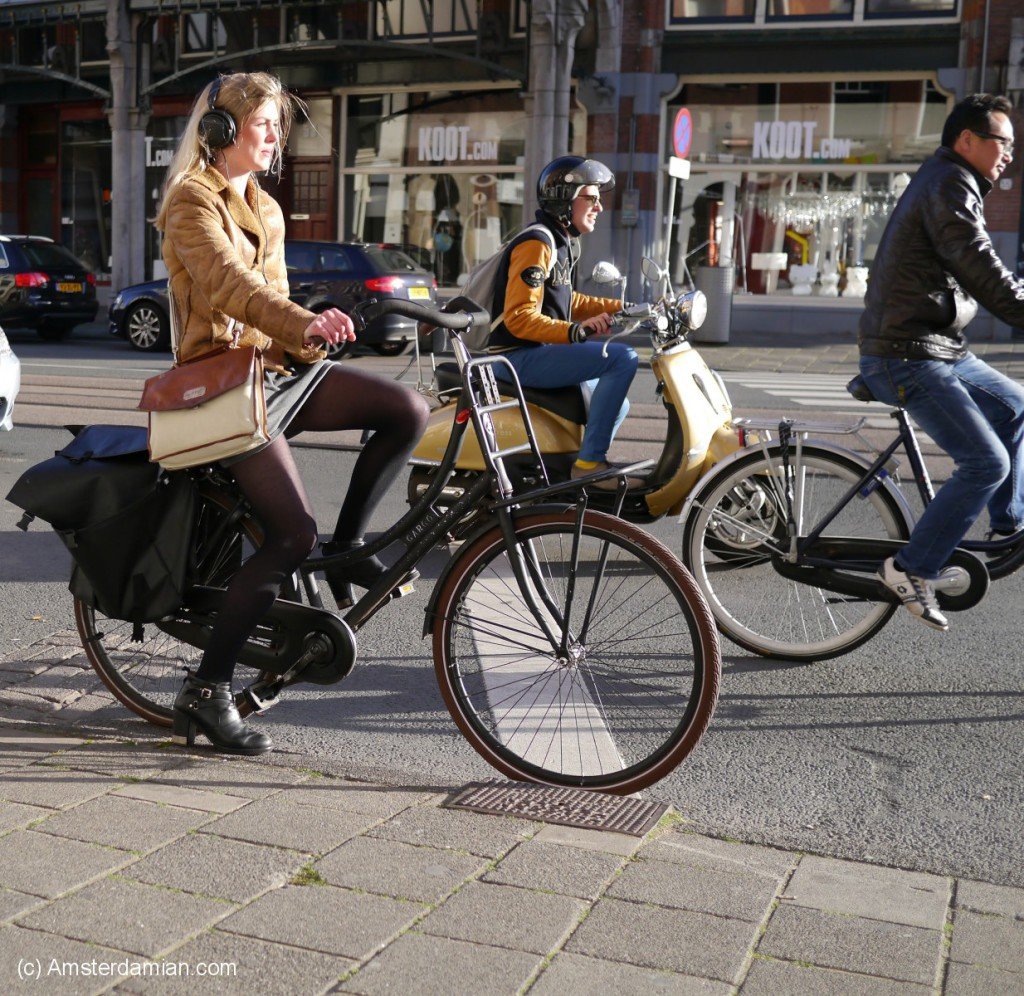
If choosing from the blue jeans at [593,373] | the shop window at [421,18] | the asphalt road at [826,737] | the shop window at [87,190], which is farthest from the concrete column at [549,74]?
the asphalt road at [826,737]

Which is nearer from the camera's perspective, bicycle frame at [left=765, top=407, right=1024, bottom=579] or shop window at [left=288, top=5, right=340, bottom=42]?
bicycle frame at [left=765, top=407, right=1024, bottom=579]

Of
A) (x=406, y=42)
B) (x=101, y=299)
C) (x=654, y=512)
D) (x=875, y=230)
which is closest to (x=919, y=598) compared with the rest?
(x=654, y=512)

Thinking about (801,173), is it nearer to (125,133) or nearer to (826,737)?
(125,133)

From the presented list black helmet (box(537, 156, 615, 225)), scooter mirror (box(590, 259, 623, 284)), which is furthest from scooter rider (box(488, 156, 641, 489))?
scooter mirror (box(590, 259, 623, 284))

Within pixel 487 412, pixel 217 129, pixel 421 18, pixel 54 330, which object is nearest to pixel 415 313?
pixel 487 412

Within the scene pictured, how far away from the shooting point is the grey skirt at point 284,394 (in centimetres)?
360

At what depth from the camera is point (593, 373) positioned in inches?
245

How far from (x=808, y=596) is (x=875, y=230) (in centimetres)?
1866

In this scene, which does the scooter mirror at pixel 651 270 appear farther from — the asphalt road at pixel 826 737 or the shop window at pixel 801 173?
the shop window at pixel 801 173

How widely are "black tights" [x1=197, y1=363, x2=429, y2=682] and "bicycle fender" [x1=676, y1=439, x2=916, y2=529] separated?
1.65 meters

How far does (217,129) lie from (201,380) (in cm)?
63

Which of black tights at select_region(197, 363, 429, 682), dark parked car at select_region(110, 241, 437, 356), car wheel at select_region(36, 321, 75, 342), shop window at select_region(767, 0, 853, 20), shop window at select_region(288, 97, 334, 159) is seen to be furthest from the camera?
shop window at select_region(288, 97, 334, 159)

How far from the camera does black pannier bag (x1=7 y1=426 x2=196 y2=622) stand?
12.3ft

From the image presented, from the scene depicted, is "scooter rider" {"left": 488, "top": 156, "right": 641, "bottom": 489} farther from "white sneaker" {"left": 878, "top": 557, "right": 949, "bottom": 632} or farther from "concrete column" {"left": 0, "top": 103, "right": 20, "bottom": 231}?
"concrete column" {"left": 0, "top": 103, "right": 20, "bottom": 231}
